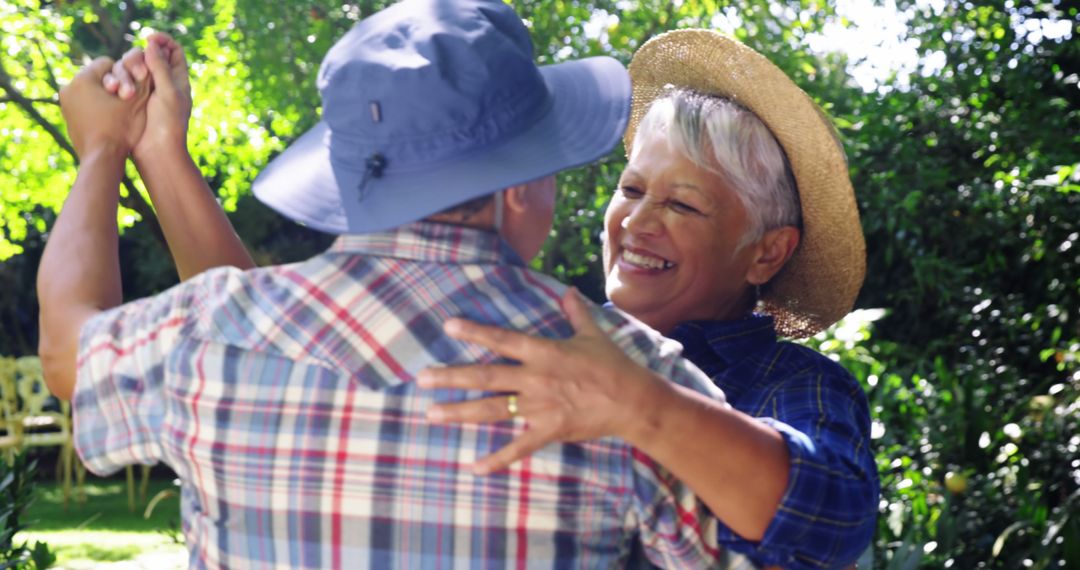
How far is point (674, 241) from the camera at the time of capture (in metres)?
2.40

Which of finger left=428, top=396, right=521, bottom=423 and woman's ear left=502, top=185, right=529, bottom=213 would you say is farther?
woman's ear left=502, top=185, right=529, bottom=213

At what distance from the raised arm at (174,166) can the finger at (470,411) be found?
28.3 inches

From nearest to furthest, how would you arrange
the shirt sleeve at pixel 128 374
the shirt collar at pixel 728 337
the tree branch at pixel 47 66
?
the shirt sleeve at pixel 128 374, the shirt collar at pixel 728 337, the tree branch at pixel 47 66

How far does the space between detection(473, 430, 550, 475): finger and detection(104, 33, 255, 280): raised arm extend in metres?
0.77

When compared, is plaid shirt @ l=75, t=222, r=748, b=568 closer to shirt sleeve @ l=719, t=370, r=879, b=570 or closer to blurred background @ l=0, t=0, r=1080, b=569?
shirt sleeve @ l=719, t=370, r=879, b=570

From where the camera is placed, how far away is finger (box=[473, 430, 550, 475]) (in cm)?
140

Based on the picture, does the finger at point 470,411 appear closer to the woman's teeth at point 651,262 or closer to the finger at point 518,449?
the finger at point 518,449

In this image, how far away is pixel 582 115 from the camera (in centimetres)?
159

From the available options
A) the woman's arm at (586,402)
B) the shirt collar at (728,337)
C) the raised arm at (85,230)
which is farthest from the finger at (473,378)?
the shirt collar at (728,337)

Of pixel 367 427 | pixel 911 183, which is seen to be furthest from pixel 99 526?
pixel 367 427

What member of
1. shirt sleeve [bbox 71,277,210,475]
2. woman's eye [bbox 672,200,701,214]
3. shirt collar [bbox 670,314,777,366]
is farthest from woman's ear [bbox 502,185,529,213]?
woman's eye [bbox 672,200,701,214]

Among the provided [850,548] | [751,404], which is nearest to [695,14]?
[751,404]

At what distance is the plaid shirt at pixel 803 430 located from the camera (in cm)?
161

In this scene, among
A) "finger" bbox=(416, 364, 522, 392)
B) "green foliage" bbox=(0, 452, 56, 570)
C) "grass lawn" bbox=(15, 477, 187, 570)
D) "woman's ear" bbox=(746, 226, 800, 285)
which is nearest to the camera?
"finger" bbox=(416, 364, 522, 392)
